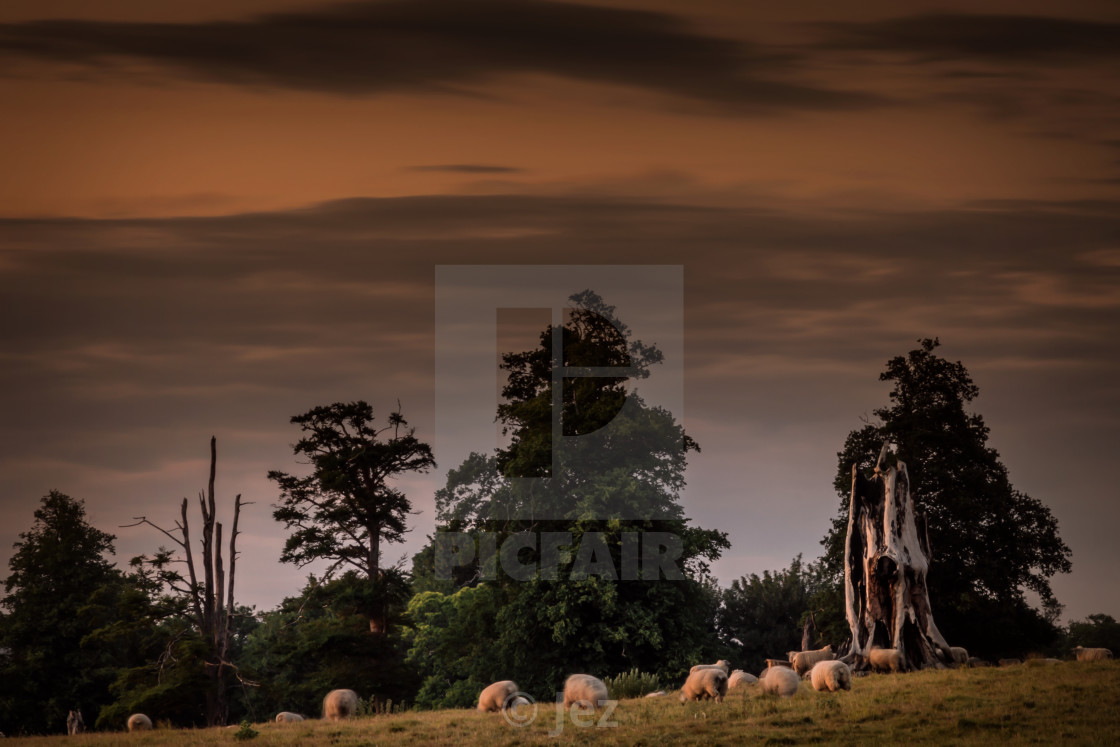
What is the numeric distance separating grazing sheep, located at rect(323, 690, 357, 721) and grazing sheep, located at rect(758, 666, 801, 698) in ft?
38.6

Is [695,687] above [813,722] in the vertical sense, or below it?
above

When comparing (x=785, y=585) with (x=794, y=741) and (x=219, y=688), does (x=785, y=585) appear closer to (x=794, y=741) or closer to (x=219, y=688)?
(x=219, y=688)

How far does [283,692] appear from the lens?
4969cm

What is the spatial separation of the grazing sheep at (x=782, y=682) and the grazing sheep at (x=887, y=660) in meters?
7.15

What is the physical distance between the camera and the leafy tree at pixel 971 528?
46.1m

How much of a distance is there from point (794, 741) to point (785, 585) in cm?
5390

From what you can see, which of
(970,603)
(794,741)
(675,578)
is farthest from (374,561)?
(794,741)

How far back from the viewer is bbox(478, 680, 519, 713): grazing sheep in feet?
103

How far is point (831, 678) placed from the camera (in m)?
30.8

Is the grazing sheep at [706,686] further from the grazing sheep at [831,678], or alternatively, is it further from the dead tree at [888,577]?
the dead tree at [888,577]

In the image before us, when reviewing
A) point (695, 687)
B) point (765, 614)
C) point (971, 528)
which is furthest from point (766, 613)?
point (695, 687)

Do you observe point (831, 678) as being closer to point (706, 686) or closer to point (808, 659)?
point (706, 686)

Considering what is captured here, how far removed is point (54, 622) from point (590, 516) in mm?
30797

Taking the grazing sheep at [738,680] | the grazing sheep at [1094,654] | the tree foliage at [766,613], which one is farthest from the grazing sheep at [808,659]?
the tree foliage at [766,613]
